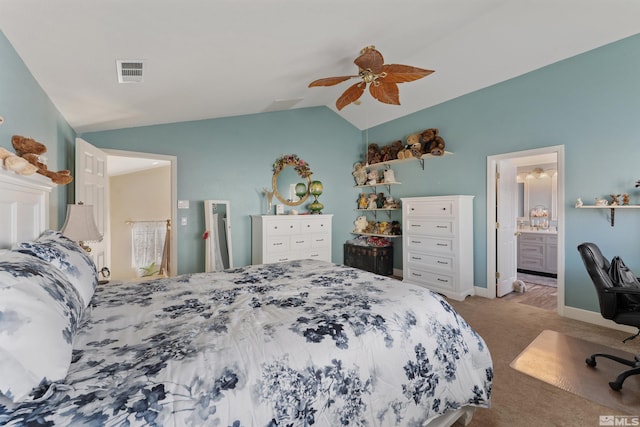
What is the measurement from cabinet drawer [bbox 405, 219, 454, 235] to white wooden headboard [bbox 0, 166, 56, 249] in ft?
13.3

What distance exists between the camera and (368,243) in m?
4.98

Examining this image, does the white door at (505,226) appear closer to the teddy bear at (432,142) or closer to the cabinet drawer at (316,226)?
the teddy bear at (432,142)

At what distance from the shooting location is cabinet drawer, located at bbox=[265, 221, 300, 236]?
4.07 metres

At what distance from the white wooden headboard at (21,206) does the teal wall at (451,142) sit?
0.92ft

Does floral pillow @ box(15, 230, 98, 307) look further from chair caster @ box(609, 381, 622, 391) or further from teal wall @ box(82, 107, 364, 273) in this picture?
chair caster @ box(609, 381, 622, 391)

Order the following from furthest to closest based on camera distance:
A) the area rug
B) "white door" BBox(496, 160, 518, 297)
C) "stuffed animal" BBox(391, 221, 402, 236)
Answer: "stuffed animal" BBox(391, 221, 402, 236)
"white door" BBox(496, 160, 518, 297)
the area rug

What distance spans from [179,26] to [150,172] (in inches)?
189

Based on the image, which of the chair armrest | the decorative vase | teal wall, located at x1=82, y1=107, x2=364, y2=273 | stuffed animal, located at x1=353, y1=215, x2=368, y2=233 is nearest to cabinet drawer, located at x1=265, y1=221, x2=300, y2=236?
teal wall, located at x1=82, y1=107, x2=364, y2=273

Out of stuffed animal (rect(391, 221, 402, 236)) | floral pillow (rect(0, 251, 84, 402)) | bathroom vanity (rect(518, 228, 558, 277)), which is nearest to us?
floral pillow (rect(0, 251, 84, 402))

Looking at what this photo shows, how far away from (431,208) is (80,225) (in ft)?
12.9

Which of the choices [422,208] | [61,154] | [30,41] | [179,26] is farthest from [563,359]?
[61,154]

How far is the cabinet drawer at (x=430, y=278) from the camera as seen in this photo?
12.5ft

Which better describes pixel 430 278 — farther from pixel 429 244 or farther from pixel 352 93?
pixel 352 93

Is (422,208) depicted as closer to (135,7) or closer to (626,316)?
(626,316)
